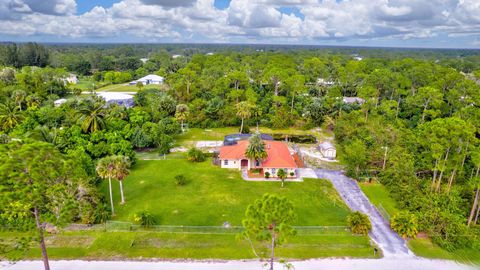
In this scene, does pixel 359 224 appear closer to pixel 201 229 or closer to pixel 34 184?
pixel 201 229

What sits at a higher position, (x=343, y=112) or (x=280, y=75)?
(x=280, y=75)

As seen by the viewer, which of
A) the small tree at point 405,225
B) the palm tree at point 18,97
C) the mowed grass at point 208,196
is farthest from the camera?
the palm tree at point 18,97

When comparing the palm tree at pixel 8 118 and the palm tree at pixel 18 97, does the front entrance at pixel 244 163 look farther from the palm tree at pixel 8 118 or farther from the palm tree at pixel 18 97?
the palm tree at pixel 18 97

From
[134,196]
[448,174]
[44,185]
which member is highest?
[44,185]

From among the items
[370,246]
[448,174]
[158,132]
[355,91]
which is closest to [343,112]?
[355,91]

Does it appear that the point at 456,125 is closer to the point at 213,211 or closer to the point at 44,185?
the point at 213,211

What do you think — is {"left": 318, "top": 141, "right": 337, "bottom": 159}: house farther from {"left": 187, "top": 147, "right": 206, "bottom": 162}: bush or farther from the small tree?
the small tree

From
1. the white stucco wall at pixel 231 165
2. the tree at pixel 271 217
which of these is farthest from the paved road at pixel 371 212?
the tree at pixel 271 217
